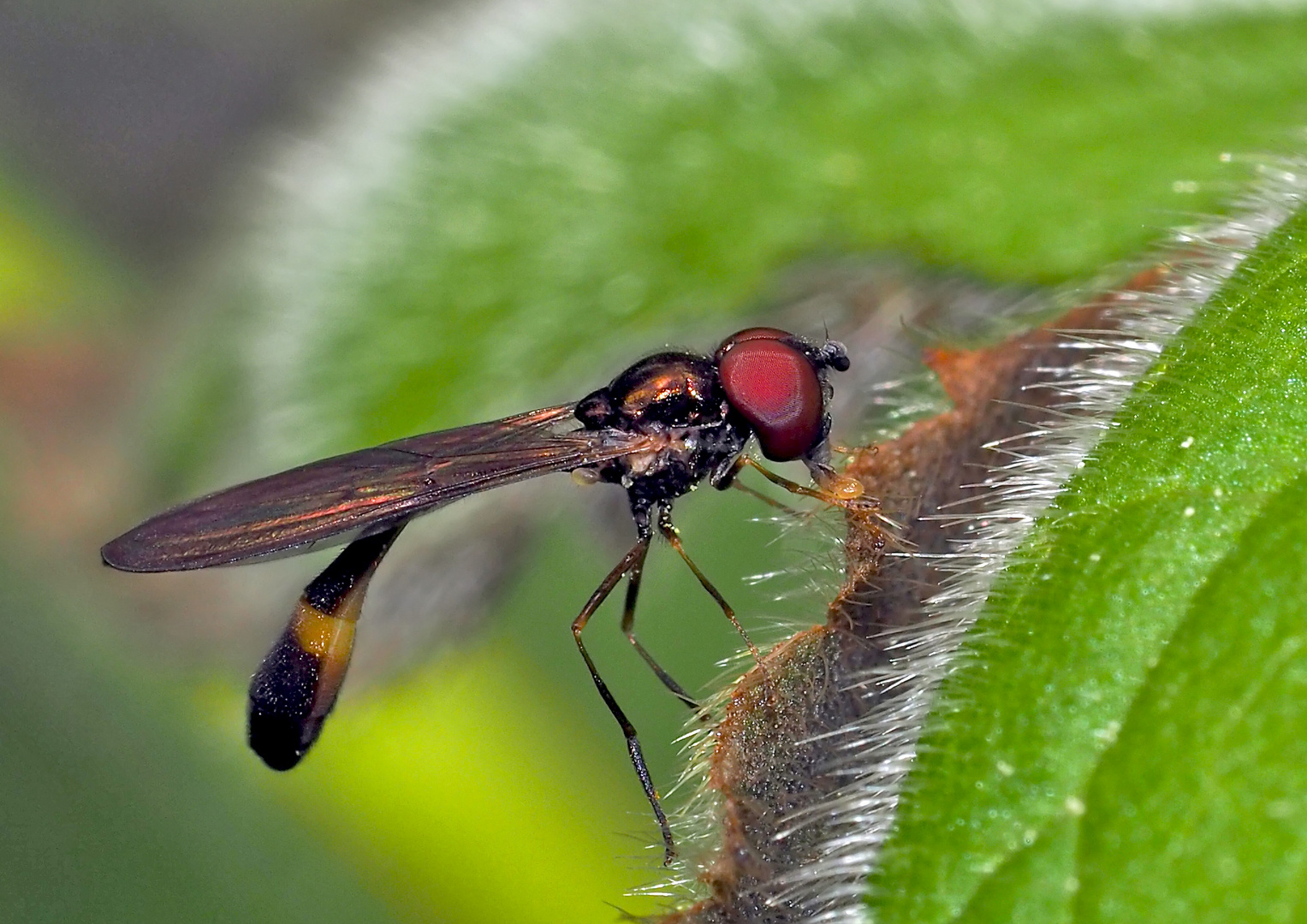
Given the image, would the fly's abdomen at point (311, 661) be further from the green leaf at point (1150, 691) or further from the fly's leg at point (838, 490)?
the green leaf at point (1150, 691)

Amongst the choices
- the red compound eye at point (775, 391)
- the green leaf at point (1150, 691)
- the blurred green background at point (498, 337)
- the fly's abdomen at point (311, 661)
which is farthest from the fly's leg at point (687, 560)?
the green leaf at point (1150, 691)

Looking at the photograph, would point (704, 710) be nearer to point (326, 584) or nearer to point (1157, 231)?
point (326, 584)

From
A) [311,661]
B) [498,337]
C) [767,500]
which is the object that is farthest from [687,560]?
[311,661]

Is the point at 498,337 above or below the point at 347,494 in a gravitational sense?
above

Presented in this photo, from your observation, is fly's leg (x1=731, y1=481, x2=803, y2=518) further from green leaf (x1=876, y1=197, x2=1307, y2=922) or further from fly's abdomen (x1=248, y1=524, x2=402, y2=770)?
green leaf (x1=876, y1=197, x2=1307, y2=922)

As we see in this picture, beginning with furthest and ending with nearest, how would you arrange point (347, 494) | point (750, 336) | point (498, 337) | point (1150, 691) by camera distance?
1. point (498, 337)
2. point (750, 336)
3. point (347, 494)
4. point (1150, 691)

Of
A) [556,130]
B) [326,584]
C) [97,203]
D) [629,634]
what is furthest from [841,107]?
[97,203]

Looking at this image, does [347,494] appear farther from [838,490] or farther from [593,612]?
[838,490]

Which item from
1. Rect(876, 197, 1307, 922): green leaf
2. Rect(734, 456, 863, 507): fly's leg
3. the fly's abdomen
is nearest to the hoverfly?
the fly's abdomen
